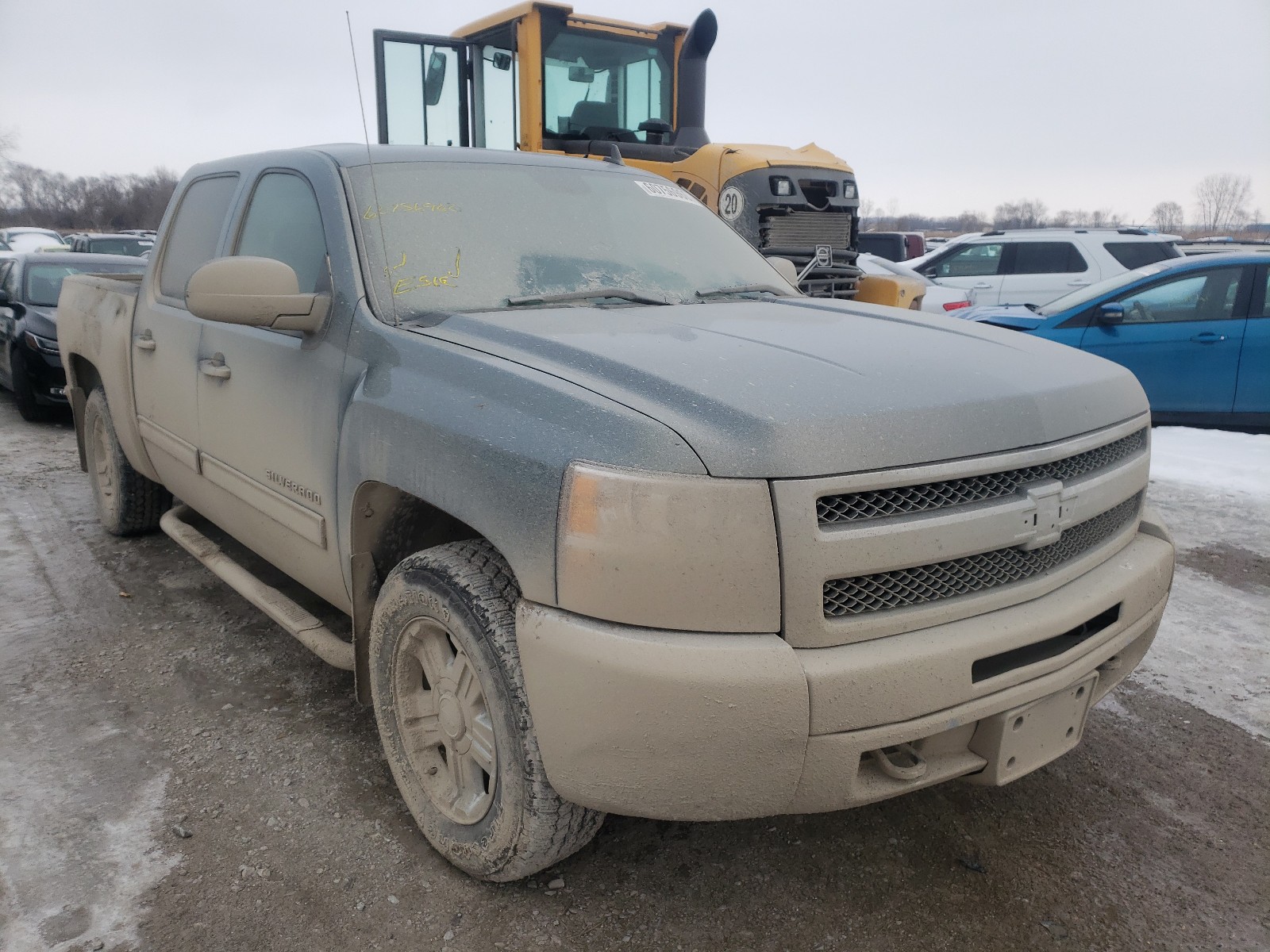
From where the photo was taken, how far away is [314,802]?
274cm

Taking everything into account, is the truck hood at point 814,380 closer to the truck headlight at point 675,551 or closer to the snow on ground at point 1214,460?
the truck headlight at point 675,551

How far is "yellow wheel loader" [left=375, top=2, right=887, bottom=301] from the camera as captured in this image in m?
7.69

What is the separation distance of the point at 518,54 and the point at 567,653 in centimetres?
695

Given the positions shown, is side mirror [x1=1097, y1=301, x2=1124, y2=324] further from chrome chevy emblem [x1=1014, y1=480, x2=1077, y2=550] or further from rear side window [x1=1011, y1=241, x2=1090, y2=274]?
chrome chevy emblem [x1=1014, y1=480, x2=1077, y2=550]

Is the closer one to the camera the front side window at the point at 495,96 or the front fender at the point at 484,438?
the front fender at the point at 484,438

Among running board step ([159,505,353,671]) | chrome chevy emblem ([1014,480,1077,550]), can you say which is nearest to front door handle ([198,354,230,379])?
running board step ([159,505,353,671])

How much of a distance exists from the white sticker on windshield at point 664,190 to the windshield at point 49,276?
6843 mm

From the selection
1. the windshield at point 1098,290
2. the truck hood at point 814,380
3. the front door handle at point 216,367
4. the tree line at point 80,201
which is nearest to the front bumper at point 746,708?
the truck hood at point 814,380

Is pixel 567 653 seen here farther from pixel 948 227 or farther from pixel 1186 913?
pixel 948 227

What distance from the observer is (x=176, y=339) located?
3760 mm

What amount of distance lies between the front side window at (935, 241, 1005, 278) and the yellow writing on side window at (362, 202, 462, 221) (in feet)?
36.1

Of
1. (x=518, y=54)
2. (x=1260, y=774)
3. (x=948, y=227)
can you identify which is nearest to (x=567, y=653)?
(x=1260, y=774)

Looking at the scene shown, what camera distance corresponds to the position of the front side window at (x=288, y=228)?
2.98 m

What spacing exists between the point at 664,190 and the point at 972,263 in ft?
33.5
